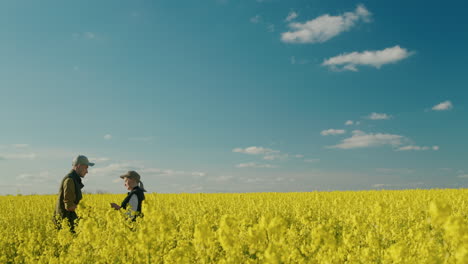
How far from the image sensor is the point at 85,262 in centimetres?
515

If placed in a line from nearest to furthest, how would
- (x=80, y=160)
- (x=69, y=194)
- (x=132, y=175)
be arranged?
(x=132, y=175)
(x=69, y=194)
(x=80, y=160)

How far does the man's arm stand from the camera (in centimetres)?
775

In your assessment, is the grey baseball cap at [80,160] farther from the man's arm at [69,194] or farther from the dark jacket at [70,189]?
the man's arm at [69,194]

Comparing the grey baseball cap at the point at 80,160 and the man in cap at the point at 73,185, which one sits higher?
the grey baseball cap at the point at 80,160

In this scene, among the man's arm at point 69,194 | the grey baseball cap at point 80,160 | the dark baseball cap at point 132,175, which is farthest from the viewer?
the grey baseball cap at point 80,160

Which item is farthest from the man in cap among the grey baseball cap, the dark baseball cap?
the dark baseball cap

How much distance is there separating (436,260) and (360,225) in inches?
111

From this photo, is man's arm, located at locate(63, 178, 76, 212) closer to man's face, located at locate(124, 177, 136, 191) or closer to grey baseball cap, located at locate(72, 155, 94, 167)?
grey baseball cap, located at locate(72, 155, 94, 167)

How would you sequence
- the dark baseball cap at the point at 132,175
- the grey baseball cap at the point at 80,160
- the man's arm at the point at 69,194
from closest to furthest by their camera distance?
the dark baseball cap at the point at 132,175
the man's arm at the point at 69,194
the grey baseball cap at the point at 80,160

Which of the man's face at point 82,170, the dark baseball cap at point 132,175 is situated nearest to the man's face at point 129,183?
the dark baseball cap at point 132,175

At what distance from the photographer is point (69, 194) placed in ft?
25.5

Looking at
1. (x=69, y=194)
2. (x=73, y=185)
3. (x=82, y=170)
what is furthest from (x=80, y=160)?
(x=69, y=194)

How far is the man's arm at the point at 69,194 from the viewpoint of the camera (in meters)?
7.75

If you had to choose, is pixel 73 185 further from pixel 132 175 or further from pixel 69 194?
pixel 132 175
